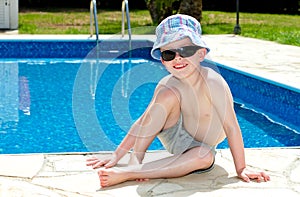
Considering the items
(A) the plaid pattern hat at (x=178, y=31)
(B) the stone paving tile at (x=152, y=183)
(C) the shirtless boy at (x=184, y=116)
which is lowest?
(B) the stone paving tile at (x=152, y=183)

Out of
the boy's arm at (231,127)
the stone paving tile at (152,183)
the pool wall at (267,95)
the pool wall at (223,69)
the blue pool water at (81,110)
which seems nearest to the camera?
the stone paving tile at (152,183)

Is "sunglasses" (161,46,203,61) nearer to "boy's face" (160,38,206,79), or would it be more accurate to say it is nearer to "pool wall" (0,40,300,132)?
"boy's face" (160,38,206,79)

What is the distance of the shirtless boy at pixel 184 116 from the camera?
119 inches

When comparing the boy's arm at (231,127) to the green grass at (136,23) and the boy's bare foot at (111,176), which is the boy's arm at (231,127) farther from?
the green grass at (136,23)

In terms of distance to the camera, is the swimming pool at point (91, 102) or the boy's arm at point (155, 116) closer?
the boy's arm at point (155, 116)

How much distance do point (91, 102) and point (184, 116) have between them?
362cm

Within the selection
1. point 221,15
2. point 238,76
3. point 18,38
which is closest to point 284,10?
point 221,15

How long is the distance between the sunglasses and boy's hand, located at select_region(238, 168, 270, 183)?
68cm

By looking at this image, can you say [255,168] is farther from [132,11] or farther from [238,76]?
[132,11]

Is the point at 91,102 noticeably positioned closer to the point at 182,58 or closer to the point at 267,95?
the point at 267,95

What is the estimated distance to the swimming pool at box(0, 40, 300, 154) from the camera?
16.9 ft

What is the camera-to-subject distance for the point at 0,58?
10.5 m

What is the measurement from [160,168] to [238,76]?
4.26 meters

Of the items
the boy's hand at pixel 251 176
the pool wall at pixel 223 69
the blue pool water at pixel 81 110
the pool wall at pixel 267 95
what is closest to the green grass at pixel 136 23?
the pool wall at pixel 223 69
